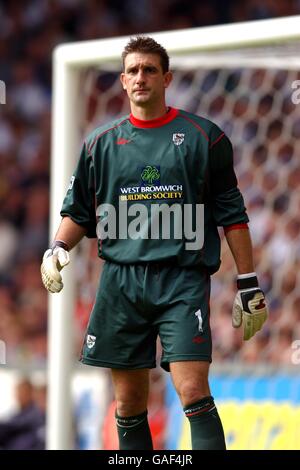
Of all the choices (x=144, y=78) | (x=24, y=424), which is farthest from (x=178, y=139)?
(x=24, y=424)

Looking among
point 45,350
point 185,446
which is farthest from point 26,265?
point 185,446

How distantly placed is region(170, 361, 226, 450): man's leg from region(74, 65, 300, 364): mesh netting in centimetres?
325

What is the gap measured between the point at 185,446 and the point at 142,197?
2.70 metres

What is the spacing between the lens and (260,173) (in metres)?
7.61

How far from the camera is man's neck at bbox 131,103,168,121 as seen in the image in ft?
11.6

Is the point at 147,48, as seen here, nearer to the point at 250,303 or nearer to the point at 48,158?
the point at 250,303

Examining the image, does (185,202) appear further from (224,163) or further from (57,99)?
(57,99)

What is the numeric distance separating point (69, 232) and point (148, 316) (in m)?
0.41

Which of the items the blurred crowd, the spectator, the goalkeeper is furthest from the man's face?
the spectator

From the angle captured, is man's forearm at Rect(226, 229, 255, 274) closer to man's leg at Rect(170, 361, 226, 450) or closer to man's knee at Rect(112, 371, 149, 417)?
man's leg at Rect(170, 361, 226, 450)

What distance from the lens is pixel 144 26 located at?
34.1 feet

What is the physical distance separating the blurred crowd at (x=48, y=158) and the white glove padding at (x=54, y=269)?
2465 mm

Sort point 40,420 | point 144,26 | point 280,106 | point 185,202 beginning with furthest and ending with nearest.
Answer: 1. point 144,26
2. point 280,106
3. point 40,420
4. point 185,202

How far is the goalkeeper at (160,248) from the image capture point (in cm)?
343
